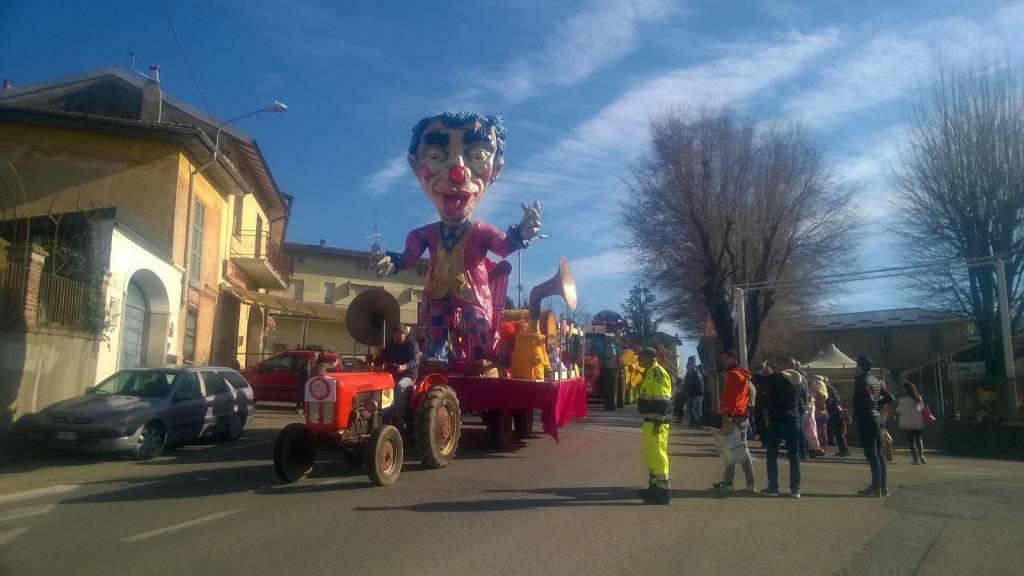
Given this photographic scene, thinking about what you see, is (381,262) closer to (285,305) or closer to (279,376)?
(279,376)

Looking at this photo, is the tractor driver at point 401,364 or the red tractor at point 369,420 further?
the tractor driver at point 401,364

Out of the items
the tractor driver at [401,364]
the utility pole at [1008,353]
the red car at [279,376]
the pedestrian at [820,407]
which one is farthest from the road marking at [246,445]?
the utility pole at [1008,353]

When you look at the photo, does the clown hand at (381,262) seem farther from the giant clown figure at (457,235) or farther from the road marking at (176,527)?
the road marking at (176,527)

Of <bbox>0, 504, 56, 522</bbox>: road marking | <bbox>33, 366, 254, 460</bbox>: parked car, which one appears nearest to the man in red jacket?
<bbox>0, 504, 56, 522</bbox>: road marking

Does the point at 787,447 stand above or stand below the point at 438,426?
below

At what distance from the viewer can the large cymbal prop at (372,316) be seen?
10195 millimetres

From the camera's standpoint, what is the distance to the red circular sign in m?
7.92

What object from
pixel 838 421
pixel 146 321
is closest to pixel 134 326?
pixel 146 321

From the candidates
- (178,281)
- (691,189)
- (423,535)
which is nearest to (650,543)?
(423,535)

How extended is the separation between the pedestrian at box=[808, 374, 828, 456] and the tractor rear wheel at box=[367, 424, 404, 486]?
9.63 meters

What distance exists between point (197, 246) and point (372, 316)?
40.7 ft

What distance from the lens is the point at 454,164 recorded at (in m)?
13.0

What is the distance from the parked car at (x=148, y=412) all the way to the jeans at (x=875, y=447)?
9884 millimetres

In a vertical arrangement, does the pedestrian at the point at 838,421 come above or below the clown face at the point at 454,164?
below
